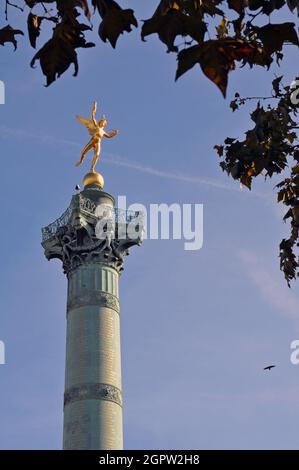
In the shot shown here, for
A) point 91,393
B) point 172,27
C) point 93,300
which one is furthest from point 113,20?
point 93,300

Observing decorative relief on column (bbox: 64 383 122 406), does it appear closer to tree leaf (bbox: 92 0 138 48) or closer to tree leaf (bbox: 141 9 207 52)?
tree leaf (bbox: 92 0 138 48)

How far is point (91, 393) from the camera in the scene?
3638 centimetres

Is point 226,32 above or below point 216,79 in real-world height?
above

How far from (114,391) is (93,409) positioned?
144cm

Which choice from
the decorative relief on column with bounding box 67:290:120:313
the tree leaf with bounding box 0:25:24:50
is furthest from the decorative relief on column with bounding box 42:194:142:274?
the tree leaf with bounding box 0:25:24:50

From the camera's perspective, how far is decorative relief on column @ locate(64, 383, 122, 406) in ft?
119

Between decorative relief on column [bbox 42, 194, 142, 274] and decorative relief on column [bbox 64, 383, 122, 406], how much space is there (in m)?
6.76

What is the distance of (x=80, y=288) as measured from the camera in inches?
1572

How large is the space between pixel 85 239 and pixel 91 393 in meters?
8.47

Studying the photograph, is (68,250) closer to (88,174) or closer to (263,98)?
(88,174)

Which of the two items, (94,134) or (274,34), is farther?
(94,134)

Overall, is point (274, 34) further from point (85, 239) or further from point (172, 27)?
point (85, 239)

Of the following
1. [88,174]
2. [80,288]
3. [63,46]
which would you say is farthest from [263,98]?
[88,174]

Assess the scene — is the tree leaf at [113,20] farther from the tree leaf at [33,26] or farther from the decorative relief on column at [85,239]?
the decorative relief on column at [85,239]
